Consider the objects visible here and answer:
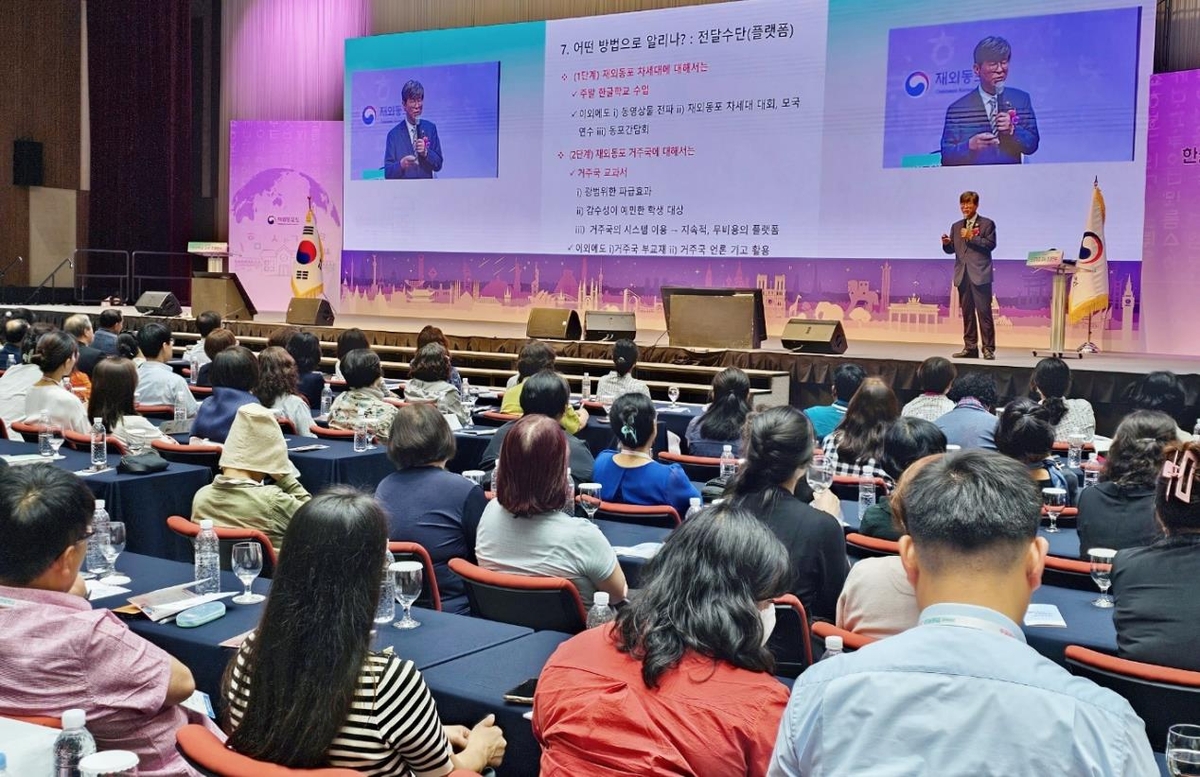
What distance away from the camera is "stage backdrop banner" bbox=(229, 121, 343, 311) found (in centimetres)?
1564

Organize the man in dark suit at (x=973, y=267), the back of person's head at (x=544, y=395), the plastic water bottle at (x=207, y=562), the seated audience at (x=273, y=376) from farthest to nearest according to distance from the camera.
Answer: the man in dark suit at (x=973, y=267) → the seated audience at (x=273, y=376) → the back of person's head at (x=544, y=395) → the plastic water bottle at (x=207, y=562)

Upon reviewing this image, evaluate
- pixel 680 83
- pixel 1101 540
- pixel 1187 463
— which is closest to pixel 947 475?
pixel 1187 463

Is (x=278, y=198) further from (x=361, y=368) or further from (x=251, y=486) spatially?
(x=251, y=486)

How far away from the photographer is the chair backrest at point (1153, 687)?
2.48 metres

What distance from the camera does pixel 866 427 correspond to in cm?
493

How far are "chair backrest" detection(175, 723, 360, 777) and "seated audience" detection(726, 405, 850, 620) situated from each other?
1.62 m

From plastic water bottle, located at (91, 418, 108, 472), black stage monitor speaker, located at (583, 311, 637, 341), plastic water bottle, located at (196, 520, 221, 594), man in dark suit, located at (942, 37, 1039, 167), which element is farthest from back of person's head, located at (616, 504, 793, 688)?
black stage monitor speaker, located at (583, 311, 637, 341)

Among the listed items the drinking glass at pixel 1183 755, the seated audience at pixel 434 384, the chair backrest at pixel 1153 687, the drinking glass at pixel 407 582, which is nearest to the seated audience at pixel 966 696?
the drinking glass at pixel 1183 755

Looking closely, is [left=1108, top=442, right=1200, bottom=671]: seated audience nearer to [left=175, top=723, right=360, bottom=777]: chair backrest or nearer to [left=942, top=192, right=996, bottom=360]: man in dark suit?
[left=175, top=723, right=360, bottom=777]: chair backrest

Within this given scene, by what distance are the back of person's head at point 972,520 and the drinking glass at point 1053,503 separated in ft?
Answer: 9.53

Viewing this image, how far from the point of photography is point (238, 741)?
6.26 ft

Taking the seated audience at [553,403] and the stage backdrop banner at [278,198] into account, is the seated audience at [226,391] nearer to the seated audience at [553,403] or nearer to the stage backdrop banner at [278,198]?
the seated audience at [553,403]

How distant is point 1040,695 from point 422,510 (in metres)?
2.76

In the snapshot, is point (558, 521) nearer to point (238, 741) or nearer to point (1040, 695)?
point (238, 741)
